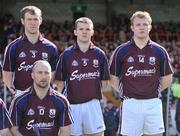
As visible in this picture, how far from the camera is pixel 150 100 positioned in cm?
745

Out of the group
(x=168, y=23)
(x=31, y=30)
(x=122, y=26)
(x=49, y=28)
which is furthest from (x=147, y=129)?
(x=168, y=23)

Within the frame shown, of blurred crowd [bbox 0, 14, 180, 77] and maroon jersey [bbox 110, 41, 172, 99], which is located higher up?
blurred crowd [bbox 0, 14, 180, 77]

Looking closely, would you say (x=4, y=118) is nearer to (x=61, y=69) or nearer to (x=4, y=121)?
(x=4, y=121)

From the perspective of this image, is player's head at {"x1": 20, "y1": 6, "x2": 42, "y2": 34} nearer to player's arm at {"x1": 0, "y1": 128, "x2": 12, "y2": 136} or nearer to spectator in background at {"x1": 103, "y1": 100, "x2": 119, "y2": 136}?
player's arm at {"x1": 0, "y1": 128, "x2": 12, "y2": 136}

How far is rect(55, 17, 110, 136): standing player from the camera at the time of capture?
24.7ft

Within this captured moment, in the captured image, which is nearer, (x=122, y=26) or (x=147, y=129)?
(x=147, y=129)

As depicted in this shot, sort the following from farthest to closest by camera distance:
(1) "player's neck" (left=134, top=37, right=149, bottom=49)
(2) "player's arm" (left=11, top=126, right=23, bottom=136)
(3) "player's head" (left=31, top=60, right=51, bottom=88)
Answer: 1. (1) "player's neck" (left=134, top=37, right=149, bottom=49)
2. (2) "player's arm" (left=11, top=126, right=23, bottom=136)
3. (3) "player's head" (left=31, top=60, right=51, bottom=88)

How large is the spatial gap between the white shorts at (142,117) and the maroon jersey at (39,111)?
102 centimetres

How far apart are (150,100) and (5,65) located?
1.94m

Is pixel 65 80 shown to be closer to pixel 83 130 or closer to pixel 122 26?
pixel 83 130

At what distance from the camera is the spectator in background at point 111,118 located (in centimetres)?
1273

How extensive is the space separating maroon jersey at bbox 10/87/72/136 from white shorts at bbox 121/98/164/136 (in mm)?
1023

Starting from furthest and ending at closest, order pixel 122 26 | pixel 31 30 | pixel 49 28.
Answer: pixel 122 26
pixel 49 28
pixel 31 30

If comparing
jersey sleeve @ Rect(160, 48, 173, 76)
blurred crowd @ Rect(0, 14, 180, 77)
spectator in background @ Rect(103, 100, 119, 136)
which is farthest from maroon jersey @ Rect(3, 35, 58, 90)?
blurred crowd @ Rect(0, 14, 180, 77)
